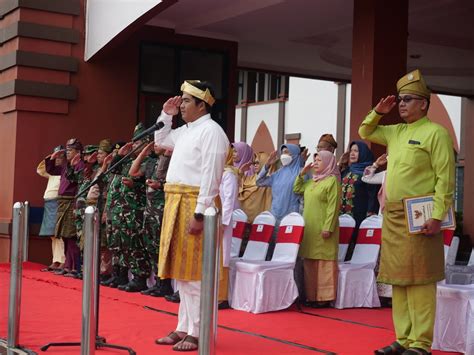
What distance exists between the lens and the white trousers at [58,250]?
10.4 meters

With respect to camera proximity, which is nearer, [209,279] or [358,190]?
[209,279]

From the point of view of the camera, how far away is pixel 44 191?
439 inches

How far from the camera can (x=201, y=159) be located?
16.9 ft

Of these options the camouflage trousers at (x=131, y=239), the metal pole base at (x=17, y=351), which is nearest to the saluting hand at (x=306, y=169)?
the camouflage trousers at (x=131, y=239)

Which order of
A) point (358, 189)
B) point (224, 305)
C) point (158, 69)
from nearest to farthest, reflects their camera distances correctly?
point (224, 305), point (358, 189), point (158, 69)

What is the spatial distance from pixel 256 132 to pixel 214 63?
1240cm

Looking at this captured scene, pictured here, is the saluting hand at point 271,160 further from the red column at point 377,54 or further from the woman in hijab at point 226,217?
the woman in hijab at point 226,217

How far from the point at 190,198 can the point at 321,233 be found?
2.44 metres

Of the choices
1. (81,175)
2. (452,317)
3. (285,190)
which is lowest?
(452,317)

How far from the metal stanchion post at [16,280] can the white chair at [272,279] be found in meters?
2.38

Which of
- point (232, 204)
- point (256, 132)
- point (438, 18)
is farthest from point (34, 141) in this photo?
point (256, 132)

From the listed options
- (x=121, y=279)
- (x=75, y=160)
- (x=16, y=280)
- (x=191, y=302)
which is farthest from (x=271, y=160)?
(x=16, y=280)

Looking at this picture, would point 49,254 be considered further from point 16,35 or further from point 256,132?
point 256,132

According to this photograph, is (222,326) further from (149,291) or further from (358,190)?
(358,190)
